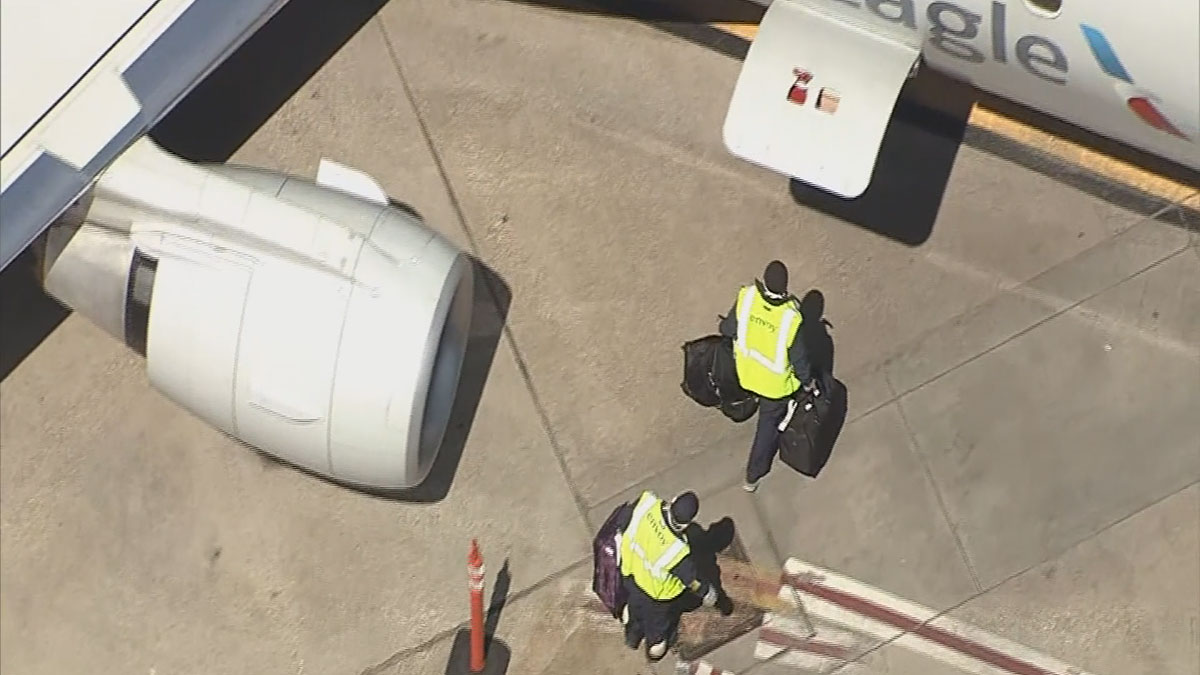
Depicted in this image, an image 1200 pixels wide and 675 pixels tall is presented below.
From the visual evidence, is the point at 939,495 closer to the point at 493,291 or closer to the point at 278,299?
the point at 493,291

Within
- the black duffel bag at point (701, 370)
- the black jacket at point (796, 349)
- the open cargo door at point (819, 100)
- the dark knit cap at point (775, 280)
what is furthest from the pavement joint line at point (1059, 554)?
the open cargo door at point (819, 100)

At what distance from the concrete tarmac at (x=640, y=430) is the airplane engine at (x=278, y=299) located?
1.14 metres

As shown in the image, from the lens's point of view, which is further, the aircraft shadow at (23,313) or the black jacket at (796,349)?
the aircraft shadow at (23,313)

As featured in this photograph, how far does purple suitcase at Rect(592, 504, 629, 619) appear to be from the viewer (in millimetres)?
7883

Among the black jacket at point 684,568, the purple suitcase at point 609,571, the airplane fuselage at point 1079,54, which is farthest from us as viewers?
the purple suitcase at point 609,571

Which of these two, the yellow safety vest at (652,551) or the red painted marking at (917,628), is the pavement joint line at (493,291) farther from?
the red painted marking at (917,628)

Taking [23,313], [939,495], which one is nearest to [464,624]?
[939,495]

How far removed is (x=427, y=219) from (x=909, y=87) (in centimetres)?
364

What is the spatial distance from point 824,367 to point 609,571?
2105 millimetres

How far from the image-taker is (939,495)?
8453 mm

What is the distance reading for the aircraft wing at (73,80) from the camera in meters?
6.96

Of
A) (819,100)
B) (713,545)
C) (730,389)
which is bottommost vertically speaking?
(713,545)

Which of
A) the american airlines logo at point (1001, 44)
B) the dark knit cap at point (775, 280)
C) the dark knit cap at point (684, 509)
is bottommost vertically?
the dark knit cap at point (684, 509)

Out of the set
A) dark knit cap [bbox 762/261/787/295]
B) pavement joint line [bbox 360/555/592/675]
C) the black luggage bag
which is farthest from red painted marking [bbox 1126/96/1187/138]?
pavement joint line [bbox 360/555/592/675]
